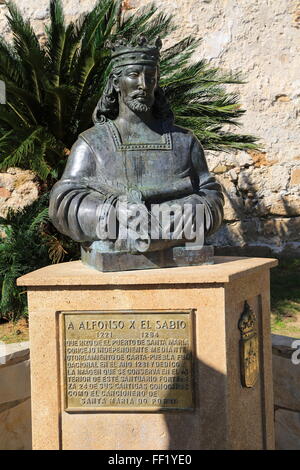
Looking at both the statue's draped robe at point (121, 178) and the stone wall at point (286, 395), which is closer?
the statue's draped robe at point (121, 178)

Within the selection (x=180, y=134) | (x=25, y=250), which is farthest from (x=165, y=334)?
(x=25, y=250)

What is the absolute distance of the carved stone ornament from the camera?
2779mm

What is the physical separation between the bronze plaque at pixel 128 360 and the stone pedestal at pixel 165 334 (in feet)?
0.08

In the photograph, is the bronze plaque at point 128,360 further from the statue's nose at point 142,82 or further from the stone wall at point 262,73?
the stone wall at point 262,73

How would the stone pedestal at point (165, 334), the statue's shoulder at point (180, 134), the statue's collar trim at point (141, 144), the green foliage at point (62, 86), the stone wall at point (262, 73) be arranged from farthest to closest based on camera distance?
the stone wall at point (262, 73)
the green foliage at point (62, 86)
the statue's shoulder at point (180, 134)
the statue's collar trim at point (141, 144)
the stone pedestal at point (165, 334)

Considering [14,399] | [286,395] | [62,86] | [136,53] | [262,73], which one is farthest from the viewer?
[262,73]

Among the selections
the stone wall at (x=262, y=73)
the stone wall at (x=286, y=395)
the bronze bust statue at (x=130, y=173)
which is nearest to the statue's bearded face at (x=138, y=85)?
the bronze bust statue at (x=130, y=173)

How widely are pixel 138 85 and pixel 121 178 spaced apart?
51 centimetres

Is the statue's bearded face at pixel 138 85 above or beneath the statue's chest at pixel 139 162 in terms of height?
above

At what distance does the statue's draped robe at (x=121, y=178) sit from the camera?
292 centimetres

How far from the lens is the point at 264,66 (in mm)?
7664

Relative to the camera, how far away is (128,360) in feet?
8.87

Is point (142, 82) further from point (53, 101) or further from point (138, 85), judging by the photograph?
point (53, 101)

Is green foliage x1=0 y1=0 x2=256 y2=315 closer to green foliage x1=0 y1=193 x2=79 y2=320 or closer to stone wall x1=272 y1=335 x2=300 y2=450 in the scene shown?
green foliage x1=0 y1=193 x2=79 y2=320
